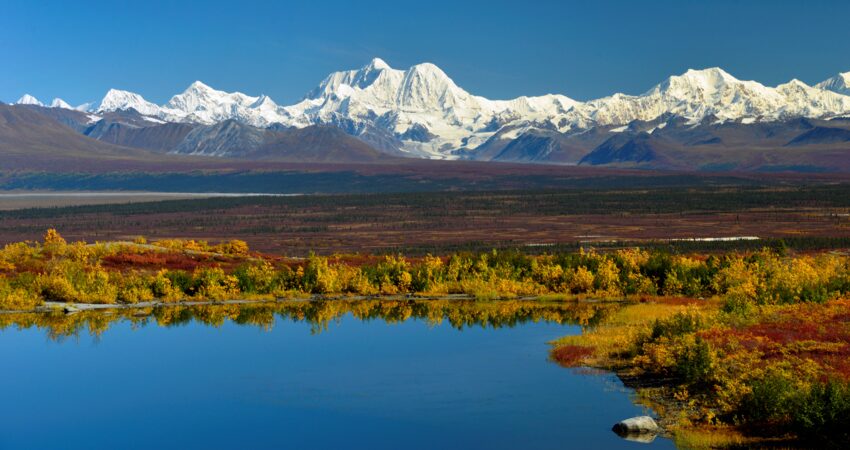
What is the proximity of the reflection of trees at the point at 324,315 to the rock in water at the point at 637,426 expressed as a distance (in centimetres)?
2132

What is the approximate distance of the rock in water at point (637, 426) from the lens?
28266 millimetres

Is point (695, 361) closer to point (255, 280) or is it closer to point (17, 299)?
point (255, 280)

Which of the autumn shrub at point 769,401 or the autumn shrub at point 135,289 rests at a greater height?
the autumn shrub at point 769,401

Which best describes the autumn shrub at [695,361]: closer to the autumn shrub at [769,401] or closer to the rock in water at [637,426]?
the autumn shrub at [769,401]

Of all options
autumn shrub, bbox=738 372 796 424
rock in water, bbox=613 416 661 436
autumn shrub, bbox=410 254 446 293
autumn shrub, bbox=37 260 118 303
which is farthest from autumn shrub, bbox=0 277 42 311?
autumn shrub, bbox=738 372 796 424

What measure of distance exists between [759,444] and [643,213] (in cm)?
16386

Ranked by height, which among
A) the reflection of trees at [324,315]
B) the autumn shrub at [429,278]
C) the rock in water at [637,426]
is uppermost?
the rock in water at [637,426]

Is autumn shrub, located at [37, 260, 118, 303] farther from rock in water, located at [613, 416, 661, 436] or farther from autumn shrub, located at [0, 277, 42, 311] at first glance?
rock in water, located at [613, 416, 661, 436]

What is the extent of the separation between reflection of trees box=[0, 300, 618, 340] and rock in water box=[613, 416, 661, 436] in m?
21.3

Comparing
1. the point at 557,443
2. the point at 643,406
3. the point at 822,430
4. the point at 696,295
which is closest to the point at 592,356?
the point at 643,406

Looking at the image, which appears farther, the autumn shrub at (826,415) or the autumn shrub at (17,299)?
the autumn shrub at (17,299)

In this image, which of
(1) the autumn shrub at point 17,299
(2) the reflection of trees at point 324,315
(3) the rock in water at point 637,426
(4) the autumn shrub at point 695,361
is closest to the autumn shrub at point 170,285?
(2) the reflection of trees at point 324,315

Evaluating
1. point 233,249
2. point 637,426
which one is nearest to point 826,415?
point 637,426

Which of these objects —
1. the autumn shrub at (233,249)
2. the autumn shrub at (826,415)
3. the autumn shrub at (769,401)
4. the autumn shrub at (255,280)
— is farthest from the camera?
the autumn shrub at (233,249)
